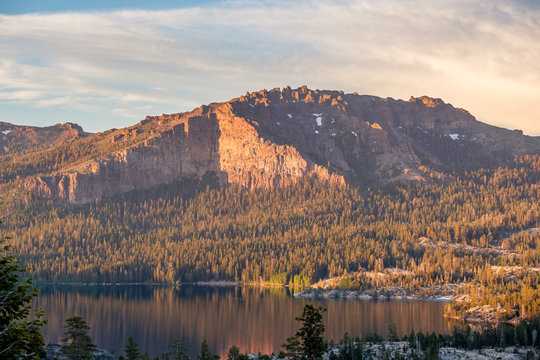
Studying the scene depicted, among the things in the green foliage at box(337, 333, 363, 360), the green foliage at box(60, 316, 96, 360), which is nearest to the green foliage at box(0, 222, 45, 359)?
the green foliage at box(60, 316, 96, 360)

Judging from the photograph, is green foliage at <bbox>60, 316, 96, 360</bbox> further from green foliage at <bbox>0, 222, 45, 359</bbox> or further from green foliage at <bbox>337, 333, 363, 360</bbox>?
green foliage at <bbox>0, 222, 45, 359</bbox>

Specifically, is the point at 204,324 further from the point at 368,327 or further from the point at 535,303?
the point at 535,303

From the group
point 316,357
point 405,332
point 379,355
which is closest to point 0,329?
point 316,357

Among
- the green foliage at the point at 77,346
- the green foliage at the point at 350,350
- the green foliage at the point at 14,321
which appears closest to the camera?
the green foliage at the point at 14,321

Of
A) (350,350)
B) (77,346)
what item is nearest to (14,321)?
(77,346)

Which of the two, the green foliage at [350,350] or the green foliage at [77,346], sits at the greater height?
the green foliage at [77,346]

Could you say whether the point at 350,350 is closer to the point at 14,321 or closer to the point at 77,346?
the point at 77,346

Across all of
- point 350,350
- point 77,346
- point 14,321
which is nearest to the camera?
point 14,321

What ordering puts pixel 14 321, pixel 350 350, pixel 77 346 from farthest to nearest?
pixel 350 350
pixel 77 346
pixel 14 321

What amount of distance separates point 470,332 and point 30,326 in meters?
133

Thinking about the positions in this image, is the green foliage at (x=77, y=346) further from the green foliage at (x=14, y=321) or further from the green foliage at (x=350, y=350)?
the green foliage at (x=14, y=321)

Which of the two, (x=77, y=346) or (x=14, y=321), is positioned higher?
(x=14, y=321)

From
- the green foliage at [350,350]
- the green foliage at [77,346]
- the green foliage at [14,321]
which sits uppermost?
the green foliage at [14,321]

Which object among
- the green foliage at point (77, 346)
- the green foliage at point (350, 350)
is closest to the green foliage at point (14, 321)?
the green foliage at point (77, 346)
